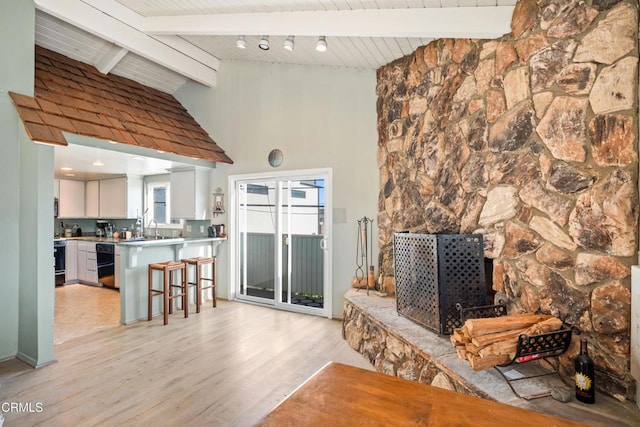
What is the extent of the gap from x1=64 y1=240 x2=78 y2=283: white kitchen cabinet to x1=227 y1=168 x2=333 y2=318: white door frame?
3.52 m

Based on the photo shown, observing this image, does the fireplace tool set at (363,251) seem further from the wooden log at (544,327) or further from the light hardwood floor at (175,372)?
the wooden log at (544,327)

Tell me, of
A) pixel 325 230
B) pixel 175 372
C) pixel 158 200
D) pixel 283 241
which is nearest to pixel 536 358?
pixel 175 372

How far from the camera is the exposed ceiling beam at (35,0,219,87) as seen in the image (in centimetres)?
348

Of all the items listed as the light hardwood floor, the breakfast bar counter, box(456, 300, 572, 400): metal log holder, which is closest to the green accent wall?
the light hardwood floor

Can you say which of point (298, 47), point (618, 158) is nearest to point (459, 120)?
point (618, 158)

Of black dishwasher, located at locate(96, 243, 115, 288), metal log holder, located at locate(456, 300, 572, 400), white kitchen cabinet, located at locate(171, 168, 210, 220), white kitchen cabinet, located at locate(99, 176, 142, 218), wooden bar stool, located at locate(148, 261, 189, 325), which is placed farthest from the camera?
white kitchen cabinet, located at locate(99, 176, 142, 218)

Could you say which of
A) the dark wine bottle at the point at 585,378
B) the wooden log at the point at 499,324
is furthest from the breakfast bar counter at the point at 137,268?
the dark wine bottle at the point at 585,378

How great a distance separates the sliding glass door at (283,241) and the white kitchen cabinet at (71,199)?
4045 millimetres

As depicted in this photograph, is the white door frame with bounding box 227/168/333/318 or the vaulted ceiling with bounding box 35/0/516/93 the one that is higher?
the vaulted ceiling with bounding box 35/0/516/93

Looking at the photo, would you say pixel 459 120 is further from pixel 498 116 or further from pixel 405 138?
pixel 405 138

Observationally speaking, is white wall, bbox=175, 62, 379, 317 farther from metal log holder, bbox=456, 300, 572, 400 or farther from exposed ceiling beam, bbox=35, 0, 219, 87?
metal log holder, bbox=456, 300, 572, 400

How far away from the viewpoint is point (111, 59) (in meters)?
4.57

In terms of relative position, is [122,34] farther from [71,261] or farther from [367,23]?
[71,261]

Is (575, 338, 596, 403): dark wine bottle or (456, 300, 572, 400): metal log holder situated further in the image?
(456, 300, 572, 400): metal log holder
